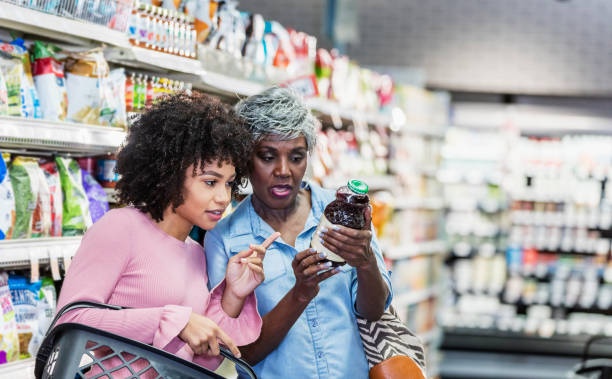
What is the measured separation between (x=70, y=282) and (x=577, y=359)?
7305mm

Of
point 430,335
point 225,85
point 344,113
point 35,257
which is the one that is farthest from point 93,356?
point 430,335

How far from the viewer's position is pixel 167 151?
1796mm

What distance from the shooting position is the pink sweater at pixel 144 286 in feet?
5.16

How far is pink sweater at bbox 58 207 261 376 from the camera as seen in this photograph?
1.57 meters

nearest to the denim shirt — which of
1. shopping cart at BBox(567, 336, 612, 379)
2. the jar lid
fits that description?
the jar lid

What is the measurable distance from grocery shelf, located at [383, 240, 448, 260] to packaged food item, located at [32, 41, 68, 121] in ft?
10.7

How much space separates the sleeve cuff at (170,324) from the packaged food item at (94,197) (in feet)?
3.69

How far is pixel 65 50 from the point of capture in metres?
2.63

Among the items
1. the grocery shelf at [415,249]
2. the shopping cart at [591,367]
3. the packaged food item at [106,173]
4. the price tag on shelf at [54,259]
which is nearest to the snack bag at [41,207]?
the price tag on shelf at [54,259]

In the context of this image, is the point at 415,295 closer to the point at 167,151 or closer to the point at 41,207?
the point at 41,207

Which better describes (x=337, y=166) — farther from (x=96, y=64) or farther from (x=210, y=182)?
(x=210, y=182)

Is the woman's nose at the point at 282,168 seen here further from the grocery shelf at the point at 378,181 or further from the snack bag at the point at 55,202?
the grocery shelf at the point at 378,181

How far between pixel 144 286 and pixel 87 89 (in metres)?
1.13

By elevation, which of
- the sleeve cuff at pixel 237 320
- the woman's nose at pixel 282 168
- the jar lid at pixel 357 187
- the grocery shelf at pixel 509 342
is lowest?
the grocery shelf at pixel 509 342
